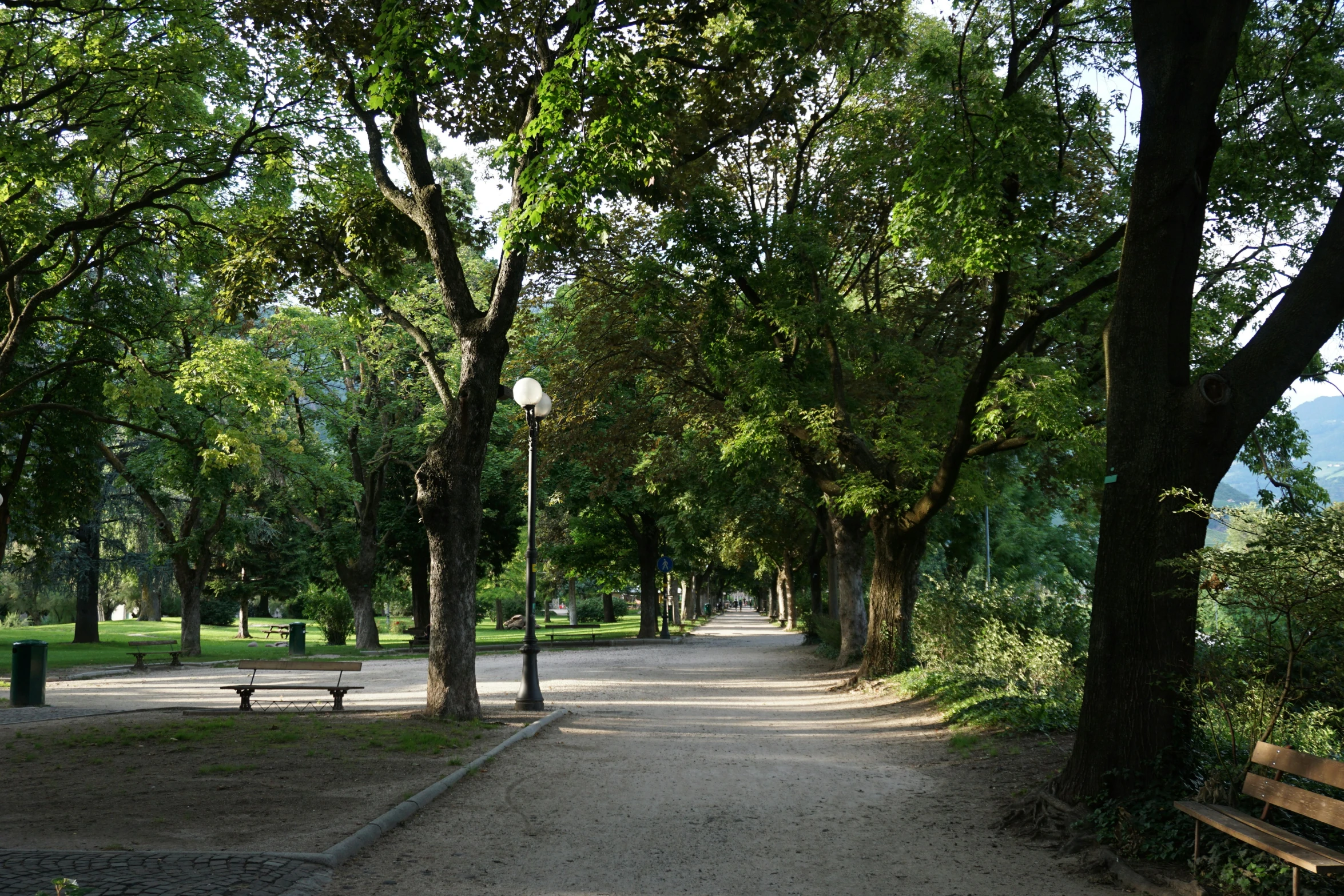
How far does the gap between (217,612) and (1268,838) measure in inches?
Answer: 2835

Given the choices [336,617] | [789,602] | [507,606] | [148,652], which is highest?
[336,617]

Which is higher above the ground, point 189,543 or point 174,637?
point 189,543

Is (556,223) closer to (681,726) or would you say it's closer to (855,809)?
(681,726)

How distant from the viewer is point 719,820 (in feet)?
25.8

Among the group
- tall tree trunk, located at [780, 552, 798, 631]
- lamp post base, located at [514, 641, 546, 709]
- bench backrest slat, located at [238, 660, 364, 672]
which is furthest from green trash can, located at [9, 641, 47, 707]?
tall tree trunk, located at [780, 552, 798, 631]

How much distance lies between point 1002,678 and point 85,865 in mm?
11814

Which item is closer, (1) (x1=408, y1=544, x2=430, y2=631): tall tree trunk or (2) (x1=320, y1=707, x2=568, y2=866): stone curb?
(2) (x1=320, y1=707, x2=568, y2=866): stone curb

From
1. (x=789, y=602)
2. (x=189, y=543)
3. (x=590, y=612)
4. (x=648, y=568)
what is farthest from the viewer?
(x=590, y=612)

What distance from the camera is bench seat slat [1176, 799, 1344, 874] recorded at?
451 cm

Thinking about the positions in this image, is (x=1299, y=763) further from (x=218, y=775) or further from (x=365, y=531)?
(x=365, y=531)

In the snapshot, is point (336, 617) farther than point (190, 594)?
Yes

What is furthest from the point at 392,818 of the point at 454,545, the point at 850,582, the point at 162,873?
the point at 850,582

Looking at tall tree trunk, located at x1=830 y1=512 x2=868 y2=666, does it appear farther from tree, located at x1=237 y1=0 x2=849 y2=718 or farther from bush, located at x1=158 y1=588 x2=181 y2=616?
bush, located at x1=158 y1=588 x2=181 y2=616

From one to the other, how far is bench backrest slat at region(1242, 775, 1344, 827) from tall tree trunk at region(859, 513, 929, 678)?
12073 mm
